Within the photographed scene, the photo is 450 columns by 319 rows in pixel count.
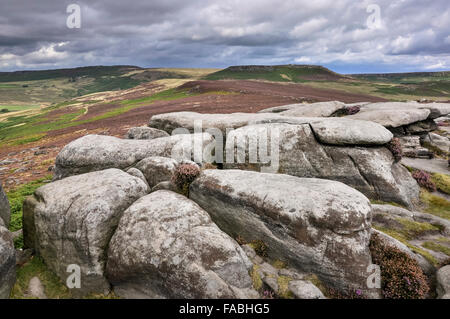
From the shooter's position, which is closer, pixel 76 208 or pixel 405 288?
pixel 405 288

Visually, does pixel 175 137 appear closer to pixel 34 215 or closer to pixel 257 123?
pixel 257 123

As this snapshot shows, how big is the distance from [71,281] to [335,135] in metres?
19.9

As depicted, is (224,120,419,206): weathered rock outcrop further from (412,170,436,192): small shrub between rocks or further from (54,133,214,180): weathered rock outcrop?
(54,133,214,180): weathered rock outcrop

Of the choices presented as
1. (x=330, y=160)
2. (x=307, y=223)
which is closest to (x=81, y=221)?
(x=307, y=223)

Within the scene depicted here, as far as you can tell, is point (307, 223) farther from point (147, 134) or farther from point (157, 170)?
point (147, 134)

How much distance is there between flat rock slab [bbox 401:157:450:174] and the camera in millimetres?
23506

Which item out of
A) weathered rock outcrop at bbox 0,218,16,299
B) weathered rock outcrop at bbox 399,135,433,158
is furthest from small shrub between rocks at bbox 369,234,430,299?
weathered rock outcrop at bbox 399,135,433,158

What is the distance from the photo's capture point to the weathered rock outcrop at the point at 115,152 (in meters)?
20.7

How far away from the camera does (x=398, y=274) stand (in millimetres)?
11258

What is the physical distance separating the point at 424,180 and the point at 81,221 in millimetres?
25998

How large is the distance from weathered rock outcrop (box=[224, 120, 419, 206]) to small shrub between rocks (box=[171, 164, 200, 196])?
5.93 m

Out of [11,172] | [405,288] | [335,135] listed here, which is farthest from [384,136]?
[11,172]

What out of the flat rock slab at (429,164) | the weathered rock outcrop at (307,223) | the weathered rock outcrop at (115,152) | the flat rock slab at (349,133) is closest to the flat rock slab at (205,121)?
the weathered rock outcrop at (115,152)

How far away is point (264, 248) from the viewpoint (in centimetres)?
1278
